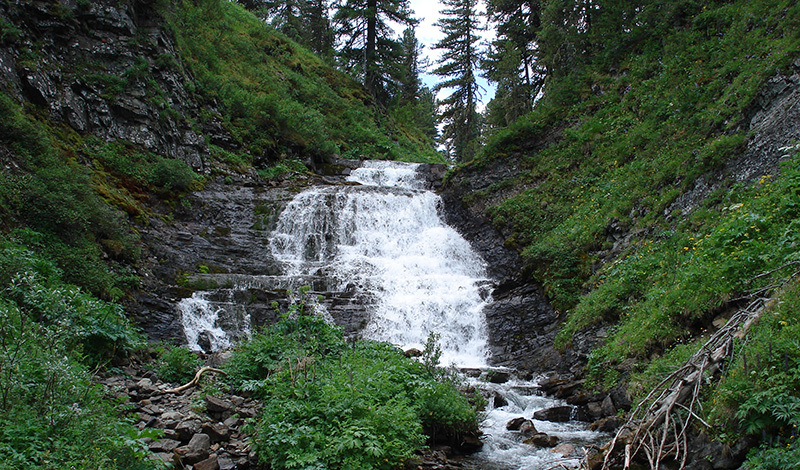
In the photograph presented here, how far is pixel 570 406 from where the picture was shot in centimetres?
794

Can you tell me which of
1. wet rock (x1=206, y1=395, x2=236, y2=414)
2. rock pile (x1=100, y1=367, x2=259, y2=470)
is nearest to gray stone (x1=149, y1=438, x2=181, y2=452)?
rock pile (x1=100, y1=367, x2=259, y2=470)

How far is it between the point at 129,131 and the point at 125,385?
12.1m

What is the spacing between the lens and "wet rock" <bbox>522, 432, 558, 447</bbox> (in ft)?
21.4

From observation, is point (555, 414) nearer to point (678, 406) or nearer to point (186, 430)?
point (678, 406)

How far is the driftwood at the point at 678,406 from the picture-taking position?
14.8ft

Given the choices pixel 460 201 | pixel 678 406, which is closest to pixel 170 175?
pixel 460 201

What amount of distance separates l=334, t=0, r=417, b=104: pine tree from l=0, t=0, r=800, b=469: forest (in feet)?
26.9

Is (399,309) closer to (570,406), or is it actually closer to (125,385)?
(570,406)

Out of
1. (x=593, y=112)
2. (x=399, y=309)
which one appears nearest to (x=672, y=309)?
(x=399, y=309)

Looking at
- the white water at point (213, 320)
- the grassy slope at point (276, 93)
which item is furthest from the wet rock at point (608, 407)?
the grassy slope at point (276, 93)

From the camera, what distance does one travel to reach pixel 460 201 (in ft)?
63.8

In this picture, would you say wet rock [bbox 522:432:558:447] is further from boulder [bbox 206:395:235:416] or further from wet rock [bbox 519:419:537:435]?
boulder [bbox 206:395:235:416]

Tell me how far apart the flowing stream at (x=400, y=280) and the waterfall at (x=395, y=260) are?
0.11 feet

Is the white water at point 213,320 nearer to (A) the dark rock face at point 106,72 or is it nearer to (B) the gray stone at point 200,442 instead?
(B) the gray stone at point 200,442
